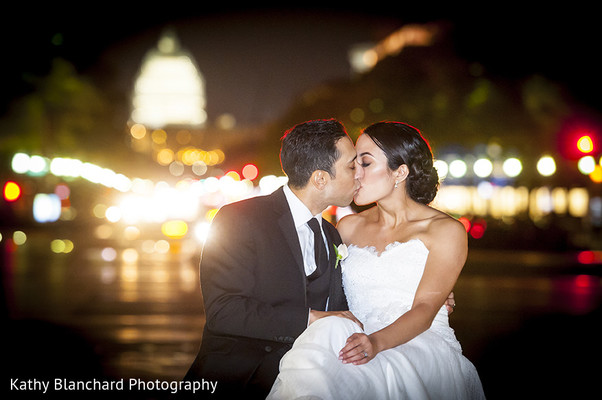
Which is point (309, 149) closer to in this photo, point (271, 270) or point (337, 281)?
point (271, 270)

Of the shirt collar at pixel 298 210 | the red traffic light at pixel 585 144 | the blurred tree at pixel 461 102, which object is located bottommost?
the shirt collar at pixel 298 210

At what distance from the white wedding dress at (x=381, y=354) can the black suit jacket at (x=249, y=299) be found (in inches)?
5.7

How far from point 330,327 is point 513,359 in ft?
21.1

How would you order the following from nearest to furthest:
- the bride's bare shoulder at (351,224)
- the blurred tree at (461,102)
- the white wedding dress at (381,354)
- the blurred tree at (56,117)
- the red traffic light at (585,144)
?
1. the white wedding dress at (381,354)
2. the bride's bare shoulder at (351,224)
3. the red traffic light at (585,144)
4. the blurred tree at (461,102)
5. the blurred tree at (56,117)

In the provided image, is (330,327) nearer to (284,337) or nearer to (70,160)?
(284,337)

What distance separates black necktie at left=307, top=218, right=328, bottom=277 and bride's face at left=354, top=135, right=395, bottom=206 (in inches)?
19.3

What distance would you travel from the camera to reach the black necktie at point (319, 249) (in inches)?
190

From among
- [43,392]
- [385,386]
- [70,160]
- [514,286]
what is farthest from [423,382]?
[70,160]

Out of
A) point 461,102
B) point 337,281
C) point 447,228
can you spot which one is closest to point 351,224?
point 337,281

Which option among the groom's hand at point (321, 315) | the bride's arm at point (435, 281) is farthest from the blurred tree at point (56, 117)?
the groom's hand at point (321, 315)

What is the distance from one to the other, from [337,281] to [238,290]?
96 centimetres

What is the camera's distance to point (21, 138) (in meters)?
40.8

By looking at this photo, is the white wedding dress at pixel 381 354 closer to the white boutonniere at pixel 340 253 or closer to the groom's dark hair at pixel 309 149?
the white boutonniere at pixel 340 253

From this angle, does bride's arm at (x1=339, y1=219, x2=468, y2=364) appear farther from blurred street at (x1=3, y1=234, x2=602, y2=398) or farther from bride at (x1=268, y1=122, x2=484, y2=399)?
blurred street at (x1=3, y1=234, x2=602, y2=398)
